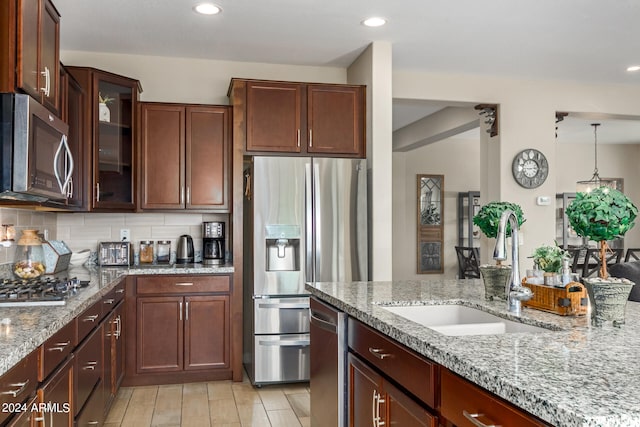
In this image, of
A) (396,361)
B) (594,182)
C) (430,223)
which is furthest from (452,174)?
(396,361)

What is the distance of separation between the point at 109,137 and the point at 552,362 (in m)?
3.63

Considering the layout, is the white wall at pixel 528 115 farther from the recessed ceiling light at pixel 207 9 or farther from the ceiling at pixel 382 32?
the recessed ceiling light at pixel 207 9

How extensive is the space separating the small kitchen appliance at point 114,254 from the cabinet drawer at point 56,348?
2135mm

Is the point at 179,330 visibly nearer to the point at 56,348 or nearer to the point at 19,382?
the point at 56,348

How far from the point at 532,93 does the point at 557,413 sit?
16.7 feet

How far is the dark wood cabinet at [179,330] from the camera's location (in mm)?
4105

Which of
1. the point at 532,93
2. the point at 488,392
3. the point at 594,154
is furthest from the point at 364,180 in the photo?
the point at 594,154

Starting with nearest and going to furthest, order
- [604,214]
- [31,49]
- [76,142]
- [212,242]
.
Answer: [604,214]
[31,49]
[76,142]
[212,242]

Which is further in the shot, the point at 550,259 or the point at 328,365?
the point at 328,365

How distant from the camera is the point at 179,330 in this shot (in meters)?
4.16

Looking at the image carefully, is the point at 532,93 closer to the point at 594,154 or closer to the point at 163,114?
the point at 163,114

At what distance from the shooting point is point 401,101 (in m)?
5.35

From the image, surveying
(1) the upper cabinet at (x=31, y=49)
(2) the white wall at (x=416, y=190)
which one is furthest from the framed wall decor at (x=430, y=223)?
(1) the upper cabinet at (x=31, y=49)

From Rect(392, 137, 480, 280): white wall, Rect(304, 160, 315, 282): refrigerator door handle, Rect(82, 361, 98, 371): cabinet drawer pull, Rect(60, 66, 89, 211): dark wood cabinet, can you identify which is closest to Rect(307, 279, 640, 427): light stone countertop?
Rect(82, 361, 98, 371): cabinet drawer pull
